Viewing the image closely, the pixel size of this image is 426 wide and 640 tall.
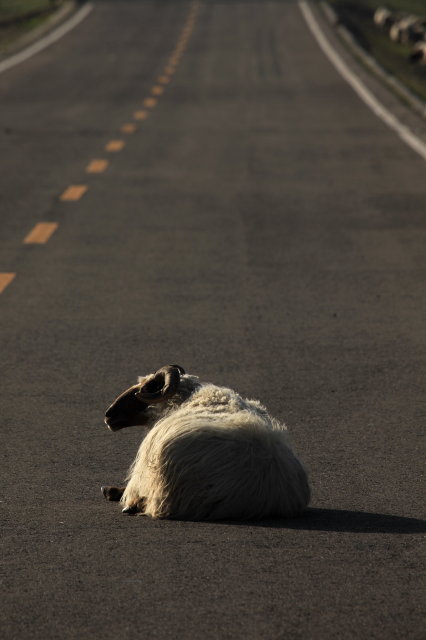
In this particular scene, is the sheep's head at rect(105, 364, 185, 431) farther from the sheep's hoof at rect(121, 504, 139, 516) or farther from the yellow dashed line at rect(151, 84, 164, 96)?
the yellow dashed line at rect(151, 84, 164, 96)

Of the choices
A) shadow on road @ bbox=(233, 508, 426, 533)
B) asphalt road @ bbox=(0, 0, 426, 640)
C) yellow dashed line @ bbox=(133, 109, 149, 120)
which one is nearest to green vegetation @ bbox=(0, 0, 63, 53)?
yellow dashed line @ bbox=(133, 109, 149, 120)

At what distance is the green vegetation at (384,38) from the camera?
38.9 metres

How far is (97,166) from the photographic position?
20.0m

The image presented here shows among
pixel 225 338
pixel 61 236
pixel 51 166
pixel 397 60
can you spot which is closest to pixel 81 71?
pixel 397 60

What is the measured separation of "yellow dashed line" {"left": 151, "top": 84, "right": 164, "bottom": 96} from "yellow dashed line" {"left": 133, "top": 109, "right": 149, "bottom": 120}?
365cm

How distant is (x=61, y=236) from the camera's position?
14.5m

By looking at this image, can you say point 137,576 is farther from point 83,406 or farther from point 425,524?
point 83,406

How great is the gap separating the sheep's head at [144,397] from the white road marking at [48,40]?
3106 cm

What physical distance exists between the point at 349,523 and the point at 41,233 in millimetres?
8759

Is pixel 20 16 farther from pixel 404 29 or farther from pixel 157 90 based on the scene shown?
pixel 157 90

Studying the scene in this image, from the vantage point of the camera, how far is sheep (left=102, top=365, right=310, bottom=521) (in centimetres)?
632

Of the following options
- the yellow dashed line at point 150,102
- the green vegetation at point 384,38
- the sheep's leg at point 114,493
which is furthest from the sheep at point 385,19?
the sheep's leg at point 114,493

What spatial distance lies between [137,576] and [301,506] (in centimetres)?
124

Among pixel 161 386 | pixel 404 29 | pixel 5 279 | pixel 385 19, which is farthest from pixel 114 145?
pixel 385 19
